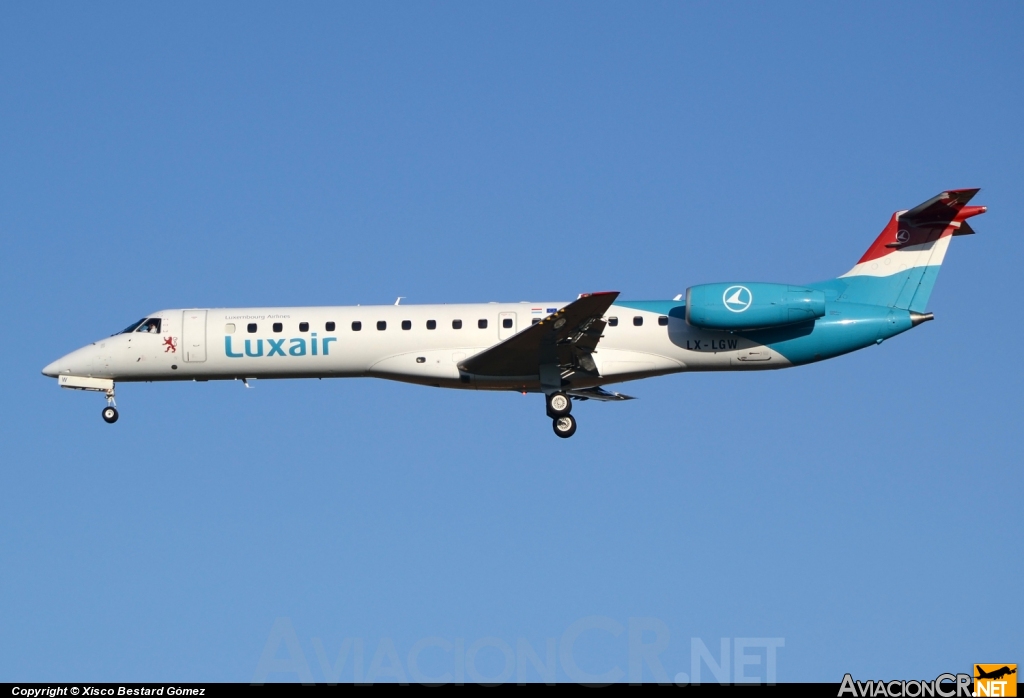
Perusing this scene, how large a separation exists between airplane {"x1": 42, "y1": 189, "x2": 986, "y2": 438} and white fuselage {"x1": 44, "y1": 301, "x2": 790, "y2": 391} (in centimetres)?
3

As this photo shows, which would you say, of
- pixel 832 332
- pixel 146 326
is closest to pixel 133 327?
pixel 146 326

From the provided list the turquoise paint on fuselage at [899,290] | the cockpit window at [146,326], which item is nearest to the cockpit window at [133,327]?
the cockpit window at [146,326]

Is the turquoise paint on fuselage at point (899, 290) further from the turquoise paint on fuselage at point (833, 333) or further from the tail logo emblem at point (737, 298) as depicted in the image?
the tail logo emblem at point (737, 298)

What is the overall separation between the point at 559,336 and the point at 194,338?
9101 mm

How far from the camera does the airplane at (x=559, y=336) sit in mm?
28844

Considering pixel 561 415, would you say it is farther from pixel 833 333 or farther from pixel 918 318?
pixel 918 318

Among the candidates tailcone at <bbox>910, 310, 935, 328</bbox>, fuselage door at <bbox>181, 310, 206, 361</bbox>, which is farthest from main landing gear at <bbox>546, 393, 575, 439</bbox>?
fuselage door at <bbox>181, 310, 206, 361</bbox>

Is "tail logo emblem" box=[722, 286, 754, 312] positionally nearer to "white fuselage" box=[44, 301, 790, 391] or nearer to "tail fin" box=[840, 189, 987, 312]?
"white fuselage" box=[44, 301, 790, 391]

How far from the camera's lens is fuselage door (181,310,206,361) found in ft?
101

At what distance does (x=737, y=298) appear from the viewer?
1127 inches

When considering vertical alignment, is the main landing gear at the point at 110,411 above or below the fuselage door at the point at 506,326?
below

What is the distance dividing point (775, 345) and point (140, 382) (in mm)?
15571

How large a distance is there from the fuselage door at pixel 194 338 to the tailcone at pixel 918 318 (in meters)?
16.8

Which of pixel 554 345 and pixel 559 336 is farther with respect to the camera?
pixel 554 345
